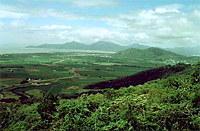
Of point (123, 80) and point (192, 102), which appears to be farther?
point (123, 80)

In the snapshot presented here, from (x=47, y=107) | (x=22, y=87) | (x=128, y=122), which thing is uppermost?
(x=128, y=122)

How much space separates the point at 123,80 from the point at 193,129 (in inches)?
2117

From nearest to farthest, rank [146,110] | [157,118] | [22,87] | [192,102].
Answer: [157,118]
[146,110]
[192,102]
[22,87]

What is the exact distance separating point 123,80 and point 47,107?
49284mm

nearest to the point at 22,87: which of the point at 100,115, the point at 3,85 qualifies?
the point at 3,85

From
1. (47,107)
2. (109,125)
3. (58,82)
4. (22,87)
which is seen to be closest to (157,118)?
(109,125)

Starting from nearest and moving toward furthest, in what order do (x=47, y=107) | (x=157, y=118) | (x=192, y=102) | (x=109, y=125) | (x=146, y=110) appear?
(x=109, y=125) → (x=157, y=118) → (x=146, y=110) → (x=192, y=102) → (x=47, y=107)

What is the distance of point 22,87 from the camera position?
163 ft

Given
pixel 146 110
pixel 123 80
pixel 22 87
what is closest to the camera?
pixel 146 110

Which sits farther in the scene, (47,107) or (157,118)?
(47,107)

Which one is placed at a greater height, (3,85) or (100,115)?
(100,115)

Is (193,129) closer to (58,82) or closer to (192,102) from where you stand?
(192,102)

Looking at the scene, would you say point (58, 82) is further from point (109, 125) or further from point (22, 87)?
point (109, 125)

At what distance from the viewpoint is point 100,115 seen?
8.49 metres
